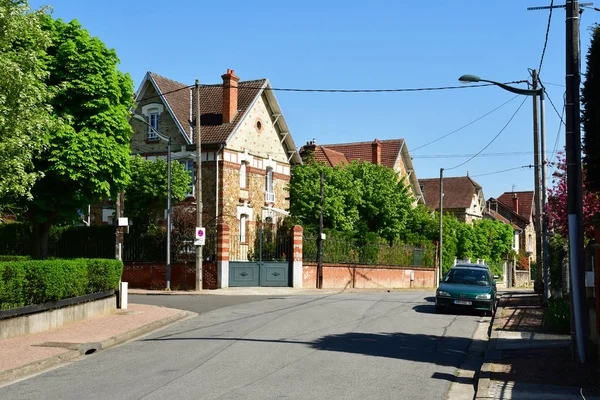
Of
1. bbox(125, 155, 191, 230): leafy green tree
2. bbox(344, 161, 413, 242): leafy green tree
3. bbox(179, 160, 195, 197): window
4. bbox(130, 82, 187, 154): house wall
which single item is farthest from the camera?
bbox(344, 161, 413, 242): leafy green tree

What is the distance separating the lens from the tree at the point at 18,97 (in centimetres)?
1649

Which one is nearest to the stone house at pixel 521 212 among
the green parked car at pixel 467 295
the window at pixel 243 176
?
the window at pixel 243 176

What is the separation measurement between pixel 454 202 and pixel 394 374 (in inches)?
2579

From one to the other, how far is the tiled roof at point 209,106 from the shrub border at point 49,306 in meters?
18.4

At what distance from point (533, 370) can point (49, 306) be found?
34.2 ft

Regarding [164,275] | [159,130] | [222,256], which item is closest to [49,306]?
[222,256]

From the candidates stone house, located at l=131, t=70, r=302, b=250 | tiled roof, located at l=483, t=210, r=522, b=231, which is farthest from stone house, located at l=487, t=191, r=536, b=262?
stone house, located at l=131, t=70, r=302, b=250

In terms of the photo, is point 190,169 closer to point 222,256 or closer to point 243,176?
point 243,176

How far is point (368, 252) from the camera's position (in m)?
40.9

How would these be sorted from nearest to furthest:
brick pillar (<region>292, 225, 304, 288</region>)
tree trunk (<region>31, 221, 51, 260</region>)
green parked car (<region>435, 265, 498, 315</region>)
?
green parked car (<region>435, 265, 498, 315</region>) → tree trunk (<region>31, 221, 51, 260</region>) → brick pillar (<region>292, 225, 304, 288</region>)

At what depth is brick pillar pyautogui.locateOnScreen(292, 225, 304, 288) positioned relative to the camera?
112ft

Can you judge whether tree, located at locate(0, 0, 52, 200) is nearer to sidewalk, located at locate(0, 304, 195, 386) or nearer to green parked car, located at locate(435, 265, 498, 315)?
sidewalk, located at locate(0, 304, 195, 386)

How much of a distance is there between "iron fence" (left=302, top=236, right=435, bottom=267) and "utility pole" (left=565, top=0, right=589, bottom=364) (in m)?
25.0

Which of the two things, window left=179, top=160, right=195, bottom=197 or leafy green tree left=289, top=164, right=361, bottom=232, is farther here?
leafy green tree left=289, top=164, right=361, bottom=232
